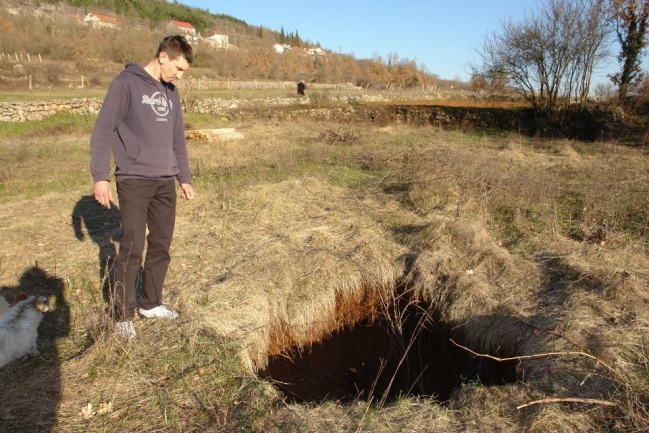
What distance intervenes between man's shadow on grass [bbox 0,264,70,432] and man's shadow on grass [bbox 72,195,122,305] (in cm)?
78

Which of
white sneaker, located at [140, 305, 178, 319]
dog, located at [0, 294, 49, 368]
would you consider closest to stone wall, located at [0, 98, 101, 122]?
dog, located at [0, 294, 49, 368]

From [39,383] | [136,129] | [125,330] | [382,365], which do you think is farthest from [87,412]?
[382,365]

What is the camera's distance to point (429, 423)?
7.64 ft

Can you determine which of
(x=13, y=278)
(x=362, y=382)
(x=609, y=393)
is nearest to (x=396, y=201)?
(x=362, y=382)

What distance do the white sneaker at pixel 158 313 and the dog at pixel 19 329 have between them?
697 millimetres

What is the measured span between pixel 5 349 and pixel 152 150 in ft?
5.16

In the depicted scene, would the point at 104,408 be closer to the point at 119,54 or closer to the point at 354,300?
the point at 354,300

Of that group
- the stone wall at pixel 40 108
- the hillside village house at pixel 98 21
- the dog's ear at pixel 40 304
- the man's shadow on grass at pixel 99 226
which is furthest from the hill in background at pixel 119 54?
the dog's ear at pixel 40 304

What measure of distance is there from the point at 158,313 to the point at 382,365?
189 cm

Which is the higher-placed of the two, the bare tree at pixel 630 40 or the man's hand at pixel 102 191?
the bare tree at pixel 630 40

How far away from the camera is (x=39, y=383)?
245 cm

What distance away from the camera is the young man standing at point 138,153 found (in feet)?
8.10

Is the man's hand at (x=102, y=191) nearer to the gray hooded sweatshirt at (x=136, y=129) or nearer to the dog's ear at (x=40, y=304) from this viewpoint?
the gray hooded sweatshirt at (x=136, y=129)

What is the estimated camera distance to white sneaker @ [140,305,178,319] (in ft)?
10.2
